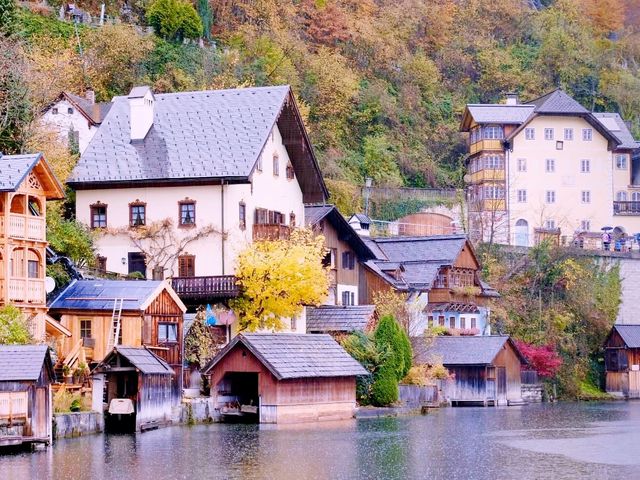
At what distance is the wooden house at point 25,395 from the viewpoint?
135ft

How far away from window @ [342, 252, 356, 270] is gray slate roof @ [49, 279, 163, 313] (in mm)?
20295

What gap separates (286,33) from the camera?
351ft

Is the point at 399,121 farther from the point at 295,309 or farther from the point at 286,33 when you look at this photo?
the point at 295,309

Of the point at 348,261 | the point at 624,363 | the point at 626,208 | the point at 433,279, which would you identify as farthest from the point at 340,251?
the point at 626,208

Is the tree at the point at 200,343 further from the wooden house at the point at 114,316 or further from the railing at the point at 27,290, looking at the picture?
the railing at the point at 27,290

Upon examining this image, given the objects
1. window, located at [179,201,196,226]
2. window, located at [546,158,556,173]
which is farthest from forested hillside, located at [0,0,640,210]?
window, located at [179,201,196,226]

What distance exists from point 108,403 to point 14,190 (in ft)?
28.4

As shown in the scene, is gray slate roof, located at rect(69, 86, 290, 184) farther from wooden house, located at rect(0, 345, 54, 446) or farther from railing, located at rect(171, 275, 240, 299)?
wooden house, located at rect(0, 345, 54, 446)

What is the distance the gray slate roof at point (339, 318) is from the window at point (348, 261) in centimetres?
572

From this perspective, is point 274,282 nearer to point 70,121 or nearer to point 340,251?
→ point 340,251

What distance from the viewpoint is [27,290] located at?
164 ft

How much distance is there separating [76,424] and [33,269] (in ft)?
23.6

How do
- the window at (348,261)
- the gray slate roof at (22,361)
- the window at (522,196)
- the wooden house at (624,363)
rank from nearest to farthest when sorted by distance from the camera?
the gray slate roof at (22,361) < the window at (348,261) < the wooden house at (624,363) < the window at (522,196)

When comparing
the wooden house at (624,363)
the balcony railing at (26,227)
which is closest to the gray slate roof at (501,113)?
the wooden house at (624,363)
